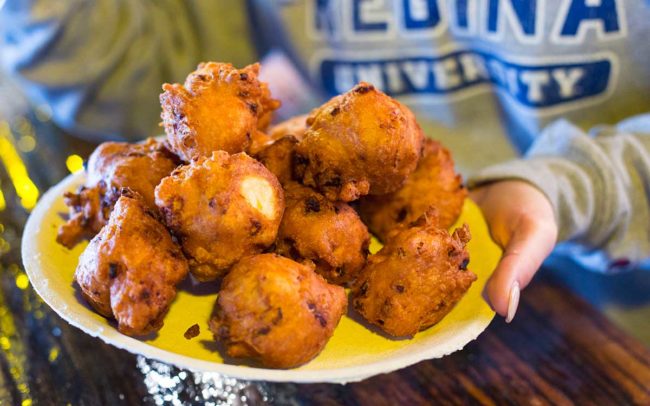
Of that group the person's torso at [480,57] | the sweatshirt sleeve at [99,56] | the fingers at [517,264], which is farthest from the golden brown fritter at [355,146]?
the sweatshirt sleeve at [99,56]

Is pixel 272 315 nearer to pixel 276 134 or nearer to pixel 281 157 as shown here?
pixel 281 157

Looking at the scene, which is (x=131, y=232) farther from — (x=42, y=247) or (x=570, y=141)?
(x=570, y=141)

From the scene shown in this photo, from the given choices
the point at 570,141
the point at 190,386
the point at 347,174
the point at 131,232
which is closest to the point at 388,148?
the point at 347,174

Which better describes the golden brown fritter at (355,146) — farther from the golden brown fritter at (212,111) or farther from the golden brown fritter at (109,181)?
the golden brown fritter at (109,181)

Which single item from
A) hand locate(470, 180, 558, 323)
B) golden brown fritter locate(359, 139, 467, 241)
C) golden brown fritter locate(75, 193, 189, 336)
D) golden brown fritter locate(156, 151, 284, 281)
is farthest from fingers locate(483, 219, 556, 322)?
golden brown fritter locate(75, 193, 189, 336)

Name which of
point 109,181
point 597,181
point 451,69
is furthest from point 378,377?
point 451,69

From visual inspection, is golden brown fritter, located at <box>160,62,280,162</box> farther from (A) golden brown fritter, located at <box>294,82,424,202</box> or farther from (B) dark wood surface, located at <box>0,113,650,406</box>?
(B) dark wood surface, located at <box>0,113,650,406</box>
